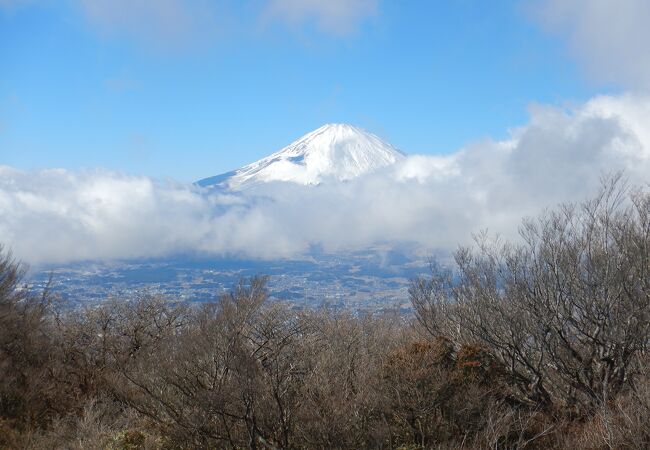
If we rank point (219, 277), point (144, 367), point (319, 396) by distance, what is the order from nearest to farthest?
point (319, 396)
point (144, 367)
point (219, 277)

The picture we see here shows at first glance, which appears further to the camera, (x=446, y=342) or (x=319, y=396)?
(x=446, y=342)

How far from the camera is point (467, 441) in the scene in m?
15.9

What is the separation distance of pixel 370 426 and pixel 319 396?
1568 millimetres

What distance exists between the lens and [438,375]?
16.1m

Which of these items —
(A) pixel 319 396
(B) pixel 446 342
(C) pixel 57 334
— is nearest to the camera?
(A) pixel 319 396

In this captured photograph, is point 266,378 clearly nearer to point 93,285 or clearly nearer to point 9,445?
point 9,445

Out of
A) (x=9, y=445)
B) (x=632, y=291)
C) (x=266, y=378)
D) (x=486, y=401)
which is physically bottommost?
(x=9, y=445)

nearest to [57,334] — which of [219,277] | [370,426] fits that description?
[370,426]

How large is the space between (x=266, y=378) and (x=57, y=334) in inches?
673

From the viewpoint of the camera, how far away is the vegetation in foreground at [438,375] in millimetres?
15688

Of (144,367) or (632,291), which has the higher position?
(632,291)

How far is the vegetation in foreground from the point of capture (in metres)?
15.7

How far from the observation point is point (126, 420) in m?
19.2

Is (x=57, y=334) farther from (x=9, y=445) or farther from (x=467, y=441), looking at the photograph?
(x=467, y=441)
